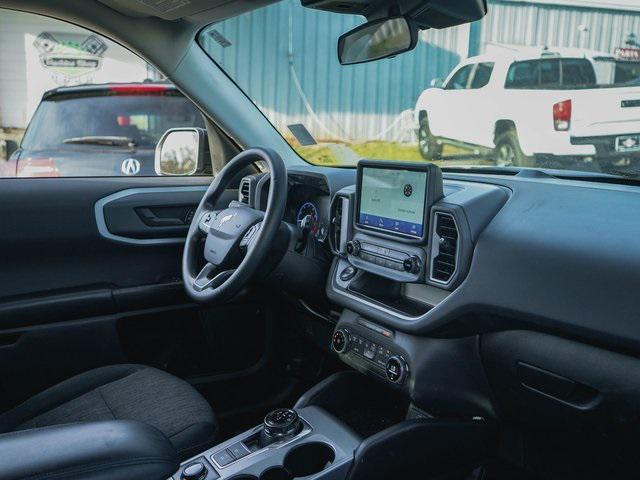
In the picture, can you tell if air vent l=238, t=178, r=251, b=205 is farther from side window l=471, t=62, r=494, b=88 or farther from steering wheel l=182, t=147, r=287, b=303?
side window l=471, t=62, r=494, b=88

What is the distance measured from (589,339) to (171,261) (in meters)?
1.71

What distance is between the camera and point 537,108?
8.12 feet

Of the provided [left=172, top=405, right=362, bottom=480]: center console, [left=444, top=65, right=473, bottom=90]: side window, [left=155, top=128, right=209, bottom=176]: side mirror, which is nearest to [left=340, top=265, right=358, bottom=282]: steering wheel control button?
[left=172, top=405, right=362, bottom=480]: center console

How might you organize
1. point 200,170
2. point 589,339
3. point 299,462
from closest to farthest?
1. point 589,339
2. point 299,462
3. point 200,170

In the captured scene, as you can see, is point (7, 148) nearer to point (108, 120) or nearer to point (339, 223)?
point (108, 120)

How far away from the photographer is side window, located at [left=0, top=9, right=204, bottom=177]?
271 cm

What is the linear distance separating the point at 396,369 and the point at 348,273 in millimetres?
381

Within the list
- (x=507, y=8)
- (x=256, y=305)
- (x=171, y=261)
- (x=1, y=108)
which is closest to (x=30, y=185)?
(x=171, y=261)

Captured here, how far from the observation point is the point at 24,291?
2363 mm

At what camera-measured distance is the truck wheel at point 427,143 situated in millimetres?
2493

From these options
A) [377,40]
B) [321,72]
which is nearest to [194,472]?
[377,40]

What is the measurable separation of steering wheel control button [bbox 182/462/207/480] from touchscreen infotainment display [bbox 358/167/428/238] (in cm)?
83

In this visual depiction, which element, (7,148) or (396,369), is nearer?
(396,369)

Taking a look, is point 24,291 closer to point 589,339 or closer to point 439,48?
point 589,339
